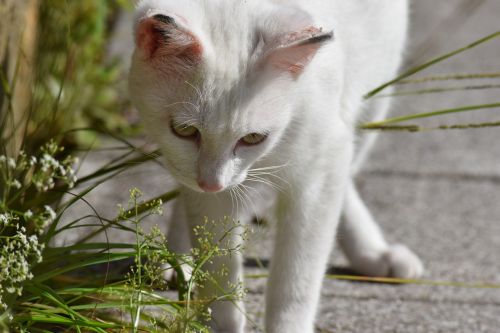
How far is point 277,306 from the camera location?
2.09 metres

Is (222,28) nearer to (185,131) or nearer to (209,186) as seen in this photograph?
(185,131)

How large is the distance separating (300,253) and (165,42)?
67 centimetres

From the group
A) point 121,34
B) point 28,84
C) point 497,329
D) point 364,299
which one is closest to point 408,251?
point 364,299

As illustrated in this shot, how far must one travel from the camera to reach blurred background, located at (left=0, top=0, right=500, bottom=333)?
2.42m

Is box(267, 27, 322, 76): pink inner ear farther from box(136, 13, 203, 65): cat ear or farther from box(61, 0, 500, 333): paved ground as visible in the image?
box(61, 0, 500, 333): paved ground

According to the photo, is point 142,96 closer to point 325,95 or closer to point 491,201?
point 325,95

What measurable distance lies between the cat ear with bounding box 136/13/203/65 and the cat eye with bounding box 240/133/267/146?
7.9 inches

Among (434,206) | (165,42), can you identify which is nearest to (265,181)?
(165,42)

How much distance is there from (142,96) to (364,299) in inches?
40.9

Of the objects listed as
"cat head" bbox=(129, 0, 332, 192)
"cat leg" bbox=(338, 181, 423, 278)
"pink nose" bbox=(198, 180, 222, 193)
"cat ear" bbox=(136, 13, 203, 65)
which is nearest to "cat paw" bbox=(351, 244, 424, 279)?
"cat leg" bbox=(338, 181, 423, 278)

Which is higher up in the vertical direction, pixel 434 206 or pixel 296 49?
pixel 434 206

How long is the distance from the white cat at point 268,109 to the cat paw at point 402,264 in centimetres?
61

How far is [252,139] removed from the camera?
182cm

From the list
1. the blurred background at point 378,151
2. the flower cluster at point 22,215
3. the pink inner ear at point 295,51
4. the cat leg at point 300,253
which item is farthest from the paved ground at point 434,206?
the pink inner ear at point 295,51
